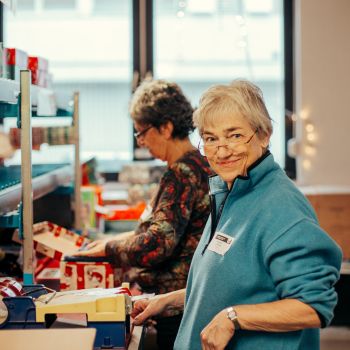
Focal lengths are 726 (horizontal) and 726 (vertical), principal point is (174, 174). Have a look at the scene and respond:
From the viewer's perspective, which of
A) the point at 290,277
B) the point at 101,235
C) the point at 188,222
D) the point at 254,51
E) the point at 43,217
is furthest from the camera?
the point at 254,51

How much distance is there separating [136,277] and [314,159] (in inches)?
135

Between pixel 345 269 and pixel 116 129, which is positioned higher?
pixel 116 129

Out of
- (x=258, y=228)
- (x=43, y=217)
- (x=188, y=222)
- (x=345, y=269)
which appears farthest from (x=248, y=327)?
(x=345, y=269)

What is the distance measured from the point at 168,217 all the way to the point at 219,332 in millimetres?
888

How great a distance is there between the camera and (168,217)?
262 cm

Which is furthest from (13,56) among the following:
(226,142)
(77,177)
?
(77,177)

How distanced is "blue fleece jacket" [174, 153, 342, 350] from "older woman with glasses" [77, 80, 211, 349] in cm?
62

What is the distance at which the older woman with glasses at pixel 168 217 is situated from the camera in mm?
2621

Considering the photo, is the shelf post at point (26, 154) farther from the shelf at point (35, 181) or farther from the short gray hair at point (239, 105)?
the short gray hair at point (239, 105)

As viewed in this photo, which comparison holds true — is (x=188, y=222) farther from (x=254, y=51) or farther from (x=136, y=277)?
(x=254, y=51)

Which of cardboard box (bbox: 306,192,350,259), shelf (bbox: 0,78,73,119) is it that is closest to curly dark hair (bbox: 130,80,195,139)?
shelf (bbox: 0,78,73,119)

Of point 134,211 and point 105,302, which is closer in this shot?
point 105,302

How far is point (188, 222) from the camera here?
2654 millimetres

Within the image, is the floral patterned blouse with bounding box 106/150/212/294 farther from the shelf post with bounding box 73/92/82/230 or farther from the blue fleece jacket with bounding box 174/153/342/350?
the shelf post with bounding box 73/92/82/230
